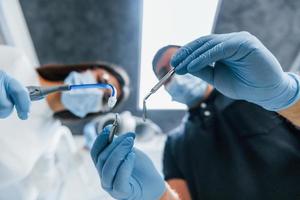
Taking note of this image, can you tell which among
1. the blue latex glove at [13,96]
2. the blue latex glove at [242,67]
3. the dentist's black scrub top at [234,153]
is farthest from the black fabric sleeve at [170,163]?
the blue latex glove at [13,96]

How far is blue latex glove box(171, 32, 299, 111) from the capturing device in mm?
677

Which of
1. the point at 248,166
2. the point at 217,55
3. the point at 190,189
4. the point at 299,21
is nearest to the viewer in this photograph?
the point at 217,55

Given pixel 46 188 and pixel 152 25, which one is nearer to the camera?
pixel 46 188

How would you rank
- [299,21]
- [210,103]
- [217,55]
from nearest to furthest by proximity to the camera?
[217,55] < [210,103] < [299,21]

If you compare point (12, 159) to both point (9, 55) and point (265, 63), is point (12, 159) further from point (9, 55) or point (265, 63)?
point (265, 63)

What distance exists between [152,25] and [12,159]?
2.77ft

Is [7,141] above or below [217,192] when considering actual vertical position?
above

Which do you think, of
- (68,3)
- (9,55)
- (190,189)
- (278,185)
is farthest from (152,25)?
(278,185)

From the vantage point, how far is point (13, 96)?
2.23ft

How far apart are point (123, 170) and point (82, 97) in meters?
0.48

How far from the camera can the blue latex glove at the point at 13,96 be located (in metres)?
0.67

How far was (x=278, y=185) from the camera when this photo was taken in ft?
2.78

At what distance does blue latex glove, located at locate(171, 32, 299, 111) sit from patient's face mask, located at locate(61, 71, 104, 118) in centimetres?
49

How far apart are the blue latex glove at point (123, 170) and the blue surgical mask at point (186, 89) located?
0.38m
